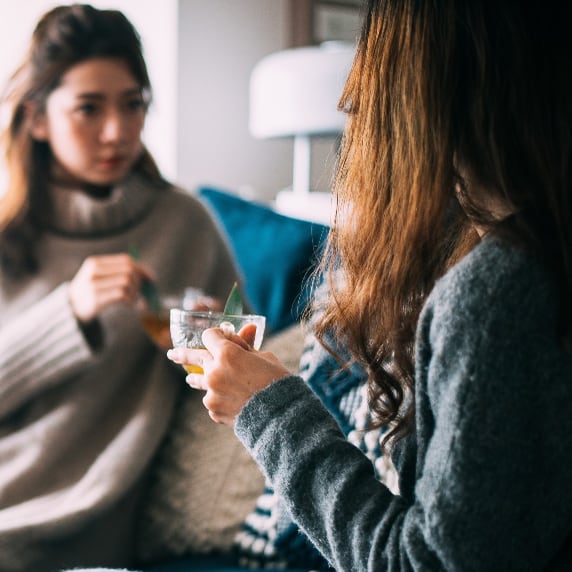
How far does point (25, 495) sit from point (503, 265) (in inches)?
42.0

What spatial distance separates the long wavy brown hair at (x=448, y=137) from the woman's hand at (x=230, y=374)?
114mm

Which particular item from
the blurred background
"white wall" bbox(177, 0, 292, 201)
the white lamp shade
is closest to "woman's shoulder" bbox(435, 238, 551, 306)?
the white lamp shade

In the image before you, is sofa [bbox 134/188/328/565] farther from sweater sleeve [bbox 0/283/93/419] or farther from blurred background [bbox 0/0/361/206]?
blurred background [bbox 0/0/361/206]

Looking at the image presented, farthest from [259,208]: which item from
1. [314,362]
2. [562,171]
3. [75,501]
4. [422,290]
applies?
[562,171]

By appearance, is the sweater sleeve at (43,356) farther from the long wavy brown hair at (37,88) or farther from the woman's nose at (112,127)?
the woman's nose at (112,127)

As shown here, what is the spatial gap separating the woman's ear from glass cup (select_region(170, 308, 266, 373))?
39.0 inches

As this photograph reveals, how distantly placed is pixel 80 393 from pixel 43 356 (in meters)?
0.09

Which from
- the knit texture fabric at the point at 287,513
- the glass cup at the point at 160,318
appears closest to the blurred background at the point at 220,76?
the glass cup at the point at 160,318

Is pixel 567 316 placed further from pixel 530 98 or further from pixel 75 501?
pixel 75 501

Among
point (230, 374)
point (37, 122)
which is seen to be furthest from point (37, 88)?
point (230, 374)

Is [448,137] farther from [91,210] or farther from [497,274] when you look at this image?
[91,210]

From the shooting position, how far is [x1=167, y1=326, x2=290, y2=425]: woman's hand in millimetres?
785

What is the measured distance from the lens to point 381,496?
2.35ft

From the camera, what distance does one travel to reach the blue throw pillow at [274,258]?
165cm
